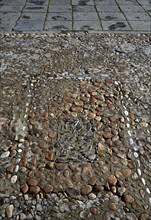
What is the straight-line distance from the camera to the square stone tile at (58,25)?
4270mm

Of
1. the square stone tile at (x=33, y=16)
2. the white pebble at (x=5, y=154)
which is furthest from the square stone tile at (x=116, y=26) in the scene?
the white pebble at (x=5, y=154)

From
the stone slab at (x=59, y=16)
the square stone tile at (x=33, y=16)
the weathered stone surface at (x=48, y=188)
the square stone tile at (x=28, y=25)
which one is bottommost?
the weathered stone surface at (x=48, y=188)

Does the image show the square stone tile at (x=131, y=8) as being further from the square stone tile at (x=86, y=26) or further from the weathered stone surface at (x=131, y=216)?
the weathered stone surface at (x=131, y=216)

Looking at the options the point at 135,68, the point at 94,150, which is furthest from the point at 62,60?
the point at 94,150

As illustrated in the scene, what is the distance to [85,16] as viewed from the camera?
474cm

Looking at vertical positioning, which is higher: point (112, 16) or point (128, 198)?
point (112, 16)

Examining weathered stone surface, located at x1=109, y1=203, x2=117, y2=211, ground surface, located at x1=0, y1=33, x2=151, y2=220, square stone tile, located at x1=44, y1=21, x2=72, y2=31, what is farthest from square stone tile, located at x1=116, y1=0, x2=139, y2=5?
weathered stone surface, located at x1=109, y1=203, x2=117, y2=211

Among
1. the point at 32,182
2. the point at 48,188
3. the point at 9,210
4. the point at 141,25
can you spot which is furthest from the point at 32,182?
the point at 141,25

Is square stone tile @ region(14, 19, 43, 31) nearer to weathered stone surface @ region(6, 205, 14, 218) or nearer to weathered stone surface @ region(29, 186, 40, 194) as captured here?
weathered stone surface @ region(29, 186, 40, 194)

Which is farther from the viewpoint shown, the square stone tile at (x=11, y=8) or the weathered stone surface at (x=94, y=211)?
the square stone tile at (x=11, y=8)

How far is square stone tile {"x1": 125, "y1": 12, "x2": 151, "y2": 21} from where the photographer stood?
15.3 feet

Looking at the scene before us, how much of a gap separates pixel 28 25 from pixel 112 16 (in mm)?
1514

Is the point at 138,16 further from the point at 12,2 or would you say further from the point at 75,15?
the point at 12,2

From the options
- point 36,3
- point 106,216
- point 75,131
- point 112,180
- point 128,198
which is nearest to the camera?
point 106,216
